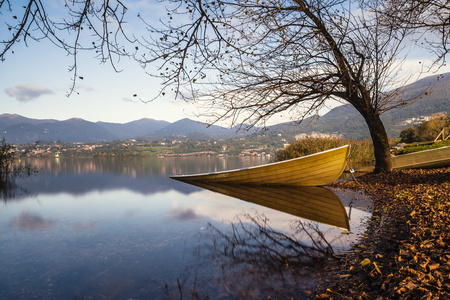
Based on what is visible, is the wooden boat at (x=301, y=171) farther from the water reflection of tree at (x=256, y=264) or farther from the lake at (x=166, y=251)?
the water reflection of tree at (x=256, y=264)

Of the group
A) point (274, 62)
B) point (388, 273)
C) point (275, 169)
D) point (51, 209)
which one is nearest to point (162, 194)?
point (51, 209)

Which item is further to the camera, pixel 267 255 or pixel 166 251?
pixel 166 251

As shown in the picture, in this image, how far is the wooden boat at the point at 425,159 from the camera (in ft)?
36.6

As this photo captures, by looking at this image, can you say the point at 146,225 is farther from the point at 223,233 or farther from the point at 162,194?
the point at 162,194

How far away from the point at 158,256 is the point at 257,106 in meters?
5.68

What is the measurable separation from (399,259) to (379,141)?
8.43 m

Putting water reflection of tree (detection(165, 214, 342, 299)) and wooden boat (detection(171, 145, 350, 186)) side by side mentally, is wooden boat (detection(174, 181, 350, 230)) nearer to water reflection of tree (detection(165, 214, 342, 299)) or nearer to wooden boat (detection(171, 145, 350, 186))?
water reflection of tree (detection(165, 214, 342, 299))

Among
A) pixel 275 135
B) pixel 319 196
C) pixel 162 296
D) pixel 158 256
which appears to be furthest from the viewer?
pixel 275 135

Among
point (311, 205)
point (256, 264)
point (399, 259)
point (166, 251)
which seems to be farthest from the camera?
point (311, 205)

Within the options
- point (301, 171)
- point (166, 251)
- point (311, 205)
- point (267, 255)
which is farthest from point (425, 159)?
point (166, 251)

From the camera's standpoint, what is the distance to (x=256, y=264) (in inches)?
126

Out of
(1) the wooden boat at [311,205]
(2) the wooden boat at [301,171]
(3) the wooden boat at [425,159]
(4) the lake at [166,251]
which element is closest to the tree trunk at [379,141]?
(2) the wooden boat at [301,171]

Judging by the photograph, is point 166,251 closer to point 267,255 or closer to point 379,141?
point 267,255

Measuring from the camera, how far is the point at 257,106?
27.4 ft
